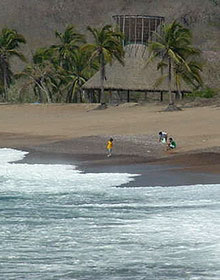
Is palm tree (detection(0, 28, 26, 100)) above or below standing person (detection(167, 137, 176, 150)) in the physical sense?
above

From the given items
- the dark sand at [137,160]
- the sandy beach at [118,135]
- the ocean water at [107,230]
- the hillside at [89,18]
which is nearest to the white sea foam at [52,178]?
the ocean water at [107,230]

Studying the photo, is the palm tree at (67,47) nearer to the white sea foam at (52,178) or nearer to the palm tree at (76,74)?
the palm tree at (76,74)

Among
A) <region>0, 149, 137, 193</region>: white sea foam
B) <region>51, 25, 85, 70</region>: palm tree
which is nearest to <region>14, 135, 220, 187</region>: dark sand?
<region>0, 149, 137, 193</region>: white sea foam

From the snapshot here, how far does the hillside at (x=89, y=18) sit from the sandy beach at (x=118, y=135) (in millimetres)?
94190

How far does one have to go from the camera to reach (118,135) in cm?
3544

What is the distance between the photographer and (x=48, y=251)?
14.0m

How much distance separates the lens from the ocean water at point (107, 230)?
12.7 meters

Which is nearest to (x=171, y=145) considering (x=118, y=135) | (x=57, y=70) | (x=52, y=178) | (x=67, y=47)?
(x=52, y=178)

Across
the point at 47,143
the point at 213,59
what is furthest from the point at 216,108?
the point at 213,59

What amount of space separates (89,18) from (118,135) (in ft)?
548

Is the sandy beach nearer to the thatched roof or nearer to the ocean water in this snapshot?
the ocean water

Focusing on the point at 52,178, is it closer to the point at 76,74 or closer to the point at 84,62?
the point at 84,62

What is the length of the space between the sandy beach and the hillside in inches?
3708

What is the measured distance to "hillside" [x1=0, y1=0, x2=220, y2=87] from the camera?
521ft
